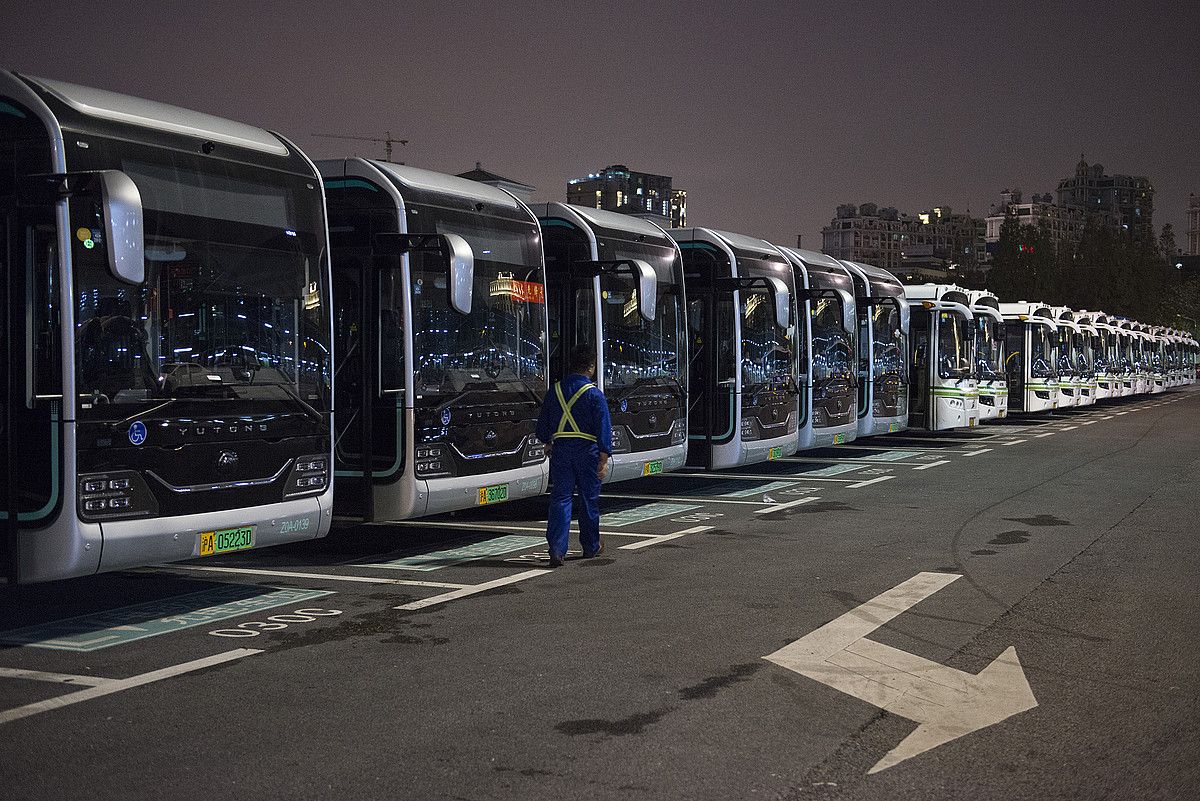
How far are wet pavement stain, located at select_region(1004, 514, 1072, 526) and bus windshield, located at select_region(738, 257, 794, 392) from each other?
4221mm

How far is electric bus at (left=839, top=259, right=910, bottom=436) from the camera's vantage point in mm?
22969

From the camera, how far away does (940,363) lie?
2652cm

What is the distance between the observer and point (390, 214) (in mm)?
10602

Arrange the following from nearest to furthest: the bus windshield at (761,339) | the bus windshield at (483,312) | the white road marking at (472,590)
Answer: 1. the white road marking at (472,590)
2. the bus windshield at (483,312)
3. the bus windshield at (761,339)

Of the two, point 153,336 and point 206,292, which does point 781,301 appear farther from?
point 153,336

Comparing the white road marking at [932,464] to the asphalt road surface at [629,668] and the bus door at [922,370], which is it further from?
the asphalt road surface at [629,668]

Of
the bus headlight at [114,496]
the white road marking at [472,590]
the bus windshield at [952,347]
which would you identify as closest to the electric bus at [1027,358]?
the bus windshield at [952,347]

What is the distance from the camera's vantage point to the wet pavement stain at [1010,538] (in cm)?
1207

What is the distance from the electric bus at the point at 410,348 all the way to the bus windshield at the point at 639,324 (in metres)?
2.64

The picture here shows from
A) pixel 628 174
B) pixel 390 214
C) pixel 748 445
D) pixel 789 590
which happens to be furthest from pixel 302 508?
pixel 628 174

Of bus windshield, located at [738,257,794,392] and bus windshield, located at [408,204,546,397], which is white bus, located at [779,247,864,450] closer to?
bus windshield, located at [738,257,794,392]

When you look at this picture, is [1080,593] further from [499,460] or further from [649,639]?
[499,460]

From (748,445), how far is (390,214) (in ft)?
25.0

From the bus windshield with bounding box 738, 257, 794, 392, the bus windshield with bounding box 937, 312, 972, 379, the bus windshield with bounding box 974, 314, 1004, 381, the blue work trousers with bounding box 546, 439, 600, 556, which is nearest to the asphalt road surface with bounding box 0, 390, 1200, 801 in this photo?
the blue work trousers with bounding box 546, 439, 600, 556
